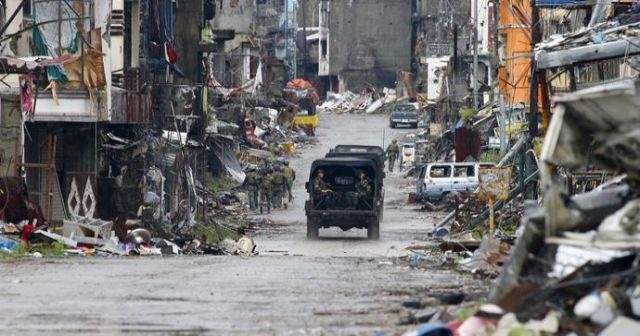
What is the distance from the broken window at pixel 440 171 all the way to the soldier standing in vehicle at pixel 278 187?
18.3 ft

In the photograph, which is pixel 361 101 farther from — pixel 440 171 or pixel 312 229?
pixel 312 229

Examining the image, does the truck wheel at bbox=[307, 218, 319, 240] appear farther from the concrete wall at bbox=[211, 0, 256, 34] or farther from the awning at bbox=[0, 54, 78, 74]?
the concrete wall at bbox=[211, 0, 256, 34]

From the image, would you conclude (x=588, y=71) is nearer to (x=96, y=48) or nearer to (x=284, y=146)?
(x=96, y=48)

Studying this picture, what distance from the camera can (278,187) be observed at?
186ft

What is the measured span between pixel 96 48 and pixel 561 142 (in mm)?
28360

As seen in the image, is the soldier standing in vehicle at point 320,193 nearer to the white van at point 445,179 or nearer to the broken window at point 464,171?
the white van at point 445,179

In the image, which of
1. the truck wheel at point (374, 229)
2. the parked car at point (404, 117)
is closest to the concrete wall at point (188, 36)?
the truck wheel at point (374, 229)

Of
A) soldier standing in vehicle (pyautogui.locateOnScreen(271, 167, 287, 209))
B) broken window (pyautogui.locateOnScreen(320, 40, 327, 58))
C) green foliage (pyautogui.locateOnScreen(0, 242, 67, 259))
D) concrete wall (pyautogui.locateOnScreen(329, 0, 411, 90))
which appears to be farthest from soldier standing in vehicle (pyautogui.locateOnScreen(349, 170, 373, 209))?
broken window (pyautogui.locateOnScreen(320, 40, 327, 58))

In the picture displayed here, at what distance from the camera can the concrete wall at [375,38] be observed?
123 meters

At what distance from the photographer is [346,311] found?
52.4ft

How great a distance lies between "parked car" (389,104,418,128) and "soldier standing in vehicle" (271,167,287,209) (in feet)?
134

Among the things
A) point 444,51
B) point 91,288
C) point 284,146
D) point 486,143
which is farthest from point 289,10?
point 91,288

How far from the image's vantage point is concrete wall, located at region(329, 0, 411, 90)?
123062 millimetres

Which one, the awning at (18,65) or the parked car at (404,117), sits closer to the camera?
the awning at (18,65)
